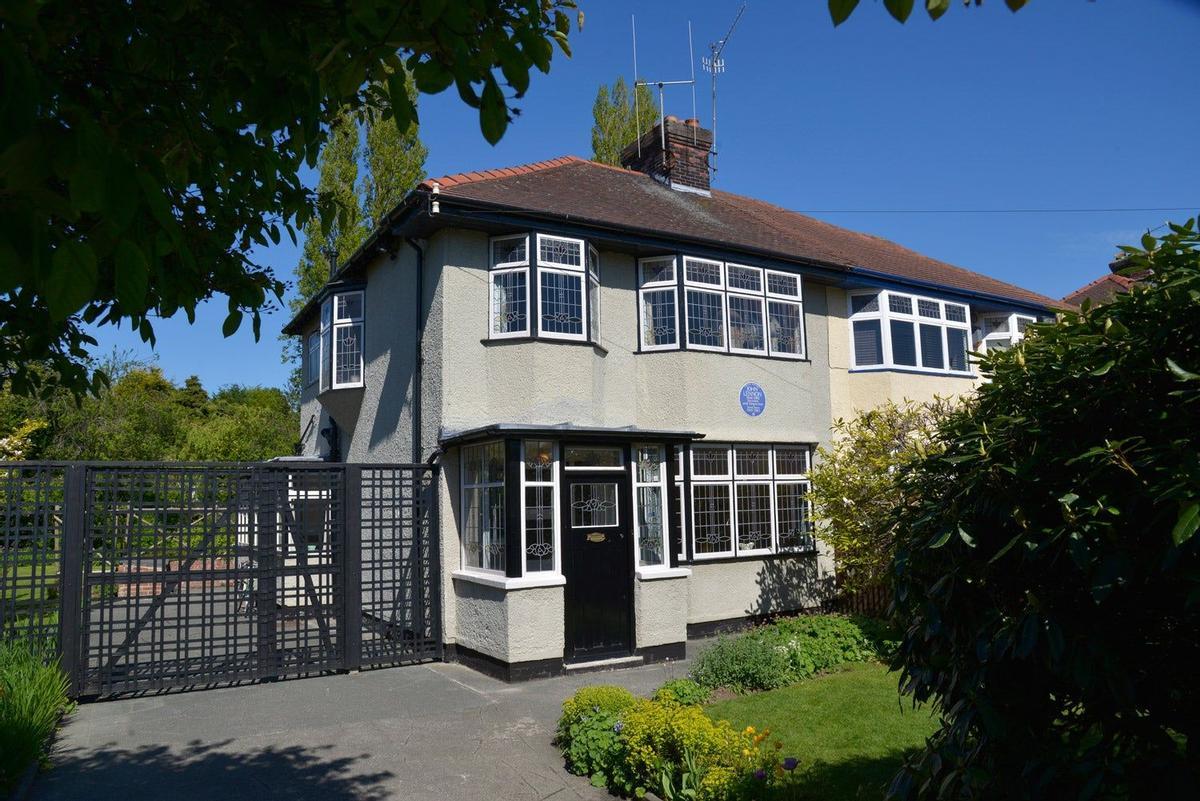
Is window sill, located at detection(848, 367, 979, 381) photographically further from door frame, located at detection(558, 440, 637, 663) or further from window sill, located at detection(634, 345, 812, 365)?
door frame, located at detection(558, 440, 637, 663)

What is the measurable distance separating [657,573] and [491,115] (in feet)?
30.0

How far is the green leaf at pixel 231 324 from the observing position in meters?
4.62

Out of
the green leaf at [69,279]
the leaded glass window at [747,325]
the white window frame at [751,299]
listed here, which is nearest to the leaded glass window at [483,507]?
the white window frame at [751,299]

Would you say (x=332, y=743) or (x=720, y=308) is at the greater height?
(x=720, y=308)

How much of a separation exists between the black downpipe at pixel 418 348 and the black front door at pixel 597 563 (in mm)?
2626

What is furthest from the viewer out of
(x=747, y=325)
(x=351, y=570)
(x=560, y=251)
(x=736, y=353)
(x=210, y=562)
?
(x=747, y=325)

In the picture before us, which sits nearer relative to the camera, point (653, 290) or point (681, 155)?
point (653, 290)

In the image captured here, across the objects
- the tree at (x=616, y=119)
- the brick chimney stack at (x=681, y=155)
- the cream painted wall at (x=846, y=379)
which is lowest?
the cream painted wall at (x=846, y=379)

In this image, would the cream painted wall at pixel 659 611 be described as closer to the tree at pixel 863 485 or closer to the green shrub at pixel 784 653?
the green shrub at pixel 784 653

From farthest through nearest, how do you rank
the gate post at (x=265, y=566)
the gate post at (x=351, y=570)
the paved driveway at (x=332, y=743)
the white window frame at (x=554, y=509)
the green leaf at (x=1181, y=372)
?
the gate post at (x=351, y=570) < the white window frame at (x=554, y=509) < the gate post at (x=265, y=566) < the paved driveway at (x=332, y=743) < the green leaf at (x=1181, y=372)

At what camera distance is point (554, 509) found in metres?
11.0

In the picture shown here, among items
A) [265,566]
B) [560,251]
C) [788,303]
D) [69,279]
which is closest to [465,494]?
[265,566]

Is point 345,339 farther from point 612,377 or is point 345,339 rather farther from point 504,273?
point 612,377

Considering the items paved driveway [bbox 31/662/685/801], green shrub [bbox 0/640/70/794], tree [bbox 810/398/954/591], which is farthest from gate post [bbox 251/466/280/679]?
tree [bbox 810/398/954/591]
